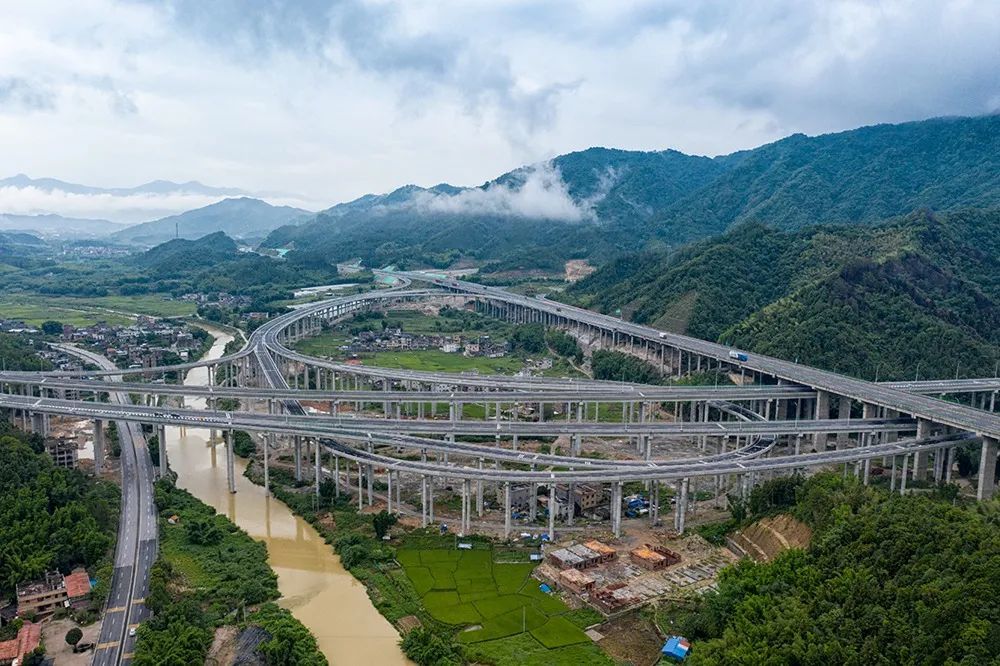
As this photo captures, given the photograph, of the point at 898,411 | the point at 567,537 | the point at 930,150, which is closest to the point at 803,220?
the point at 930,150

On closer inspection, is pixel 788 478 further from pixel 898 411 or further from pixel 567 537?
pixel 898 411

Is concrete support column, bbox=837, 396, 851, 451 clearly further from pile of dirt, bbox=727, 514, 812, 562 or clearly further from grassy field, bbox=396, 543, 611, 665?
grassy field, bbox=396, 543, 611, 665

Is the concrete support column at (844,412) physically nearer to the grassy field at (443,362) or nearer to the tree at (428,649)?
the grassy field at (443,362)

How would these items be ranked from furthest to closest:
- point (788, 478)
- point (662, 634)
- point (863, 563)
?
point (788, 478) → point (662, 634) → point (863, 563)

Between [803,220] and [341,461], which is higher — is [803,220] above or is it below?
above

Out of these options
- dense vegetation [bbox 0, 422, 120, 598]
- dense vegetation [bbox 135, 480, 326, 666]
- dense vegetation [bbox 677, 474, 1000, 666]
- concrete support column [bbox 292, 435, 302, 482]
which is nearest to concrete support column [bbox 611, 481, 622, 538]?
dense vegetation [bbox 677, 474, 1000, 666]

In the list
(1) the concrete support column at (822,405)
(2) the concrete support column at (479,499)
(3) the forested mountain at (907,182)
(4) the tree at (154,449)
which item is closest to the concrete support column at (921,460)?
(1) the concrete support column at (822,405)
